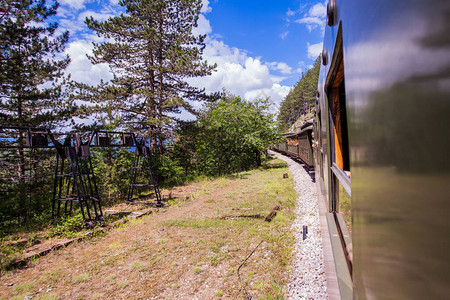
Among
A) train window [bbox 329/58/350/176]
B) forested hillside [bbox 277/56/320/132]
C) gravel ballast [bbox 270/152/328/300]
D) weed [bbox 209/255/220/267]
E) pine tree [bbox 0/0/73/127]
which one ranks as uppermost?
forested hillside [bbox 277/56/320/132]

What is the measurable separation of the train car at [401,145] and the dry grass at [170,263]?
2982 mm

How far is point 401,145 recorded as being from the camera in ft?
1.81

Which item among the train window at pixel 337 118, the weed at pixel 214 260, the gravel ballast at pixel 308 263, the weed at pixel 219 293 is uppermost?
the train window at pixel 337 118

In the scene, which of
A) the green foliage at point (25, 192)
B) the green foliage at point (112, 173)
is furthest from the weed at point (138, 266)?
the green foliage at point (112, 173)

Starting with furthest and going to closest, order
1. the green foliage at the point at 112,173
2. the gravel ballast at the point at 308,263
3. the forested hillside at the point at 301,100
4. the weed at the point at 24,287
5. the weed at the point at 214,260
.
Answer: the forested hillside at the point at 301,100 → the green foliage at the point at 112,173 → the weed at the point at 214,260 → the weed at the point at 24,287 → the gravel ballast at the point at 308,263

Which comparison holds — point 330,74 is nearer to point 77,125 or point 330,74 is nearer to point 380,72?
point 380,72

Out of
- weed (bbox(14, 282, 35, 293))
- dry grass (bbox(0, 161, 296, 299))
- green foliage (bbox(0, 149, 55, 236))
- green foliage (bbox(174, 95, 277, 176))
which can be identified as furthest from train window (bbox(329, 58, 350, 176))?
green foliage (bbox(174, 95, 277, 176))

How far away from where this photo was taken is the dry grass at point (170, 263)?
144 inches

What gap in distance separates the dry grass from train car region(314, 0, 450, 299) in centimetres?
298

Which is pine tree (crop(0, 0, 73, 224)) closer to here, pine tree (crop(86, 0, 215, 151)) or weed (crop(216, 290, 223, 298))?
pine tree (crop(86, 0, 215, 151))

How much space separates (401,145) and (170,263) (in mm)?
4876

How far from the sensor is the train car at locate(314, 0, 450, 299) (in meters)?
0.38

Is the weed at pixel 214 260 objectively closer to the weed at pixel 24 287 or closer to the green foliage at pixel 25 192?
the weed at pixel 24 287

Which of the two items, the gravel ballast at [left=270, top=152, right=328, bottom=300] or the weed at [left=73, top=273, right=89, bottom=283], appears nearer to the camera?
the gravel ballast at [left=270, top=152, right=328, bottom=300]
